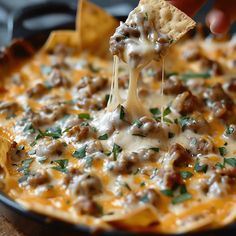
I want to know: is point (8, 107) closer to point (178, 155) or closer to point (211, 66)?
point (178, 155)

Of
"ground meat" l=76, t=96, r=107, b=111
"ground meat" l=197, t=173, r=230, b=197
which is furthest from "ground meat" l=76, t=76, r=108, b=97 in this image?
"ground meat" l=197, t=173, r=230, b=197

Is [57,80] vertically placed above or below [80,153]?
above

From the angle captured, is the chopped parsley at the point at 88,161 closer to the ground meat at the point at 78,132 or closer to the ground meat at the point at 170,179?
the ground meat at the point at 78,132

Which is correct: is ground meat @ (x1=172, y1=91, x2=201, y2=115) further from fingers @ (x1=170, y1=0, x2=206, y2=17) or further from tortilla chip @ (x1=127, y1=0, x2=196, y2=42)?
fingers @ (x1=170, y1=0, x2=206, y2=17)

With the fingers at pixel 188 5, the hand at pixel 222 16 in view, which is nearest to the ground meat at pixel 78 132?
the fingers at pixel 188 5

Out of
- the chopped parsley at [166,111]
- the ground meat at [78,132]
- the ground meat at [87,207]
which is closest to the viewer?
the ground meat at [87,207]

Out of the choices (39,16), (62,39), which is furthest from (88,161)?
(39,16)

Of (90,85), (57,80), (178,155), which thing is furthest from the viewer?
(57,80)
